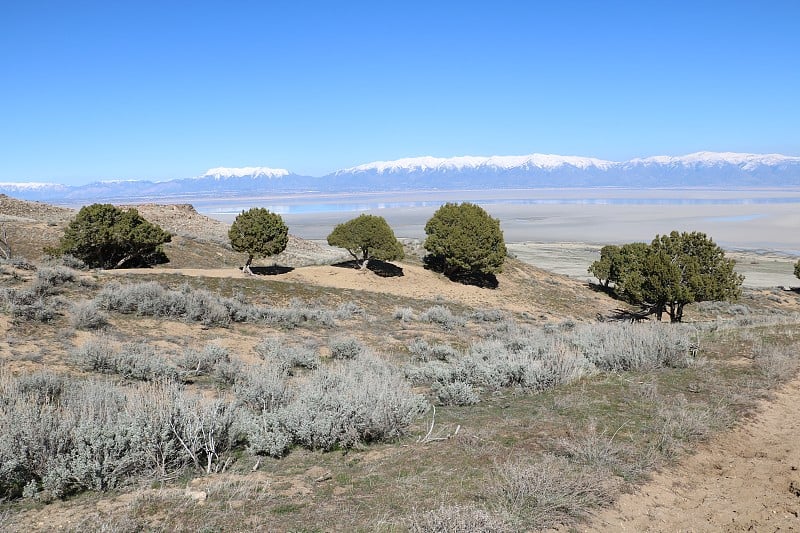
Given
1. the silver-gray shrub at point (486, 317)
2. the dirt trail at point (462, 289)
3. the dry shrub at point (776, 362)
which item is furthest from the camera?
the dirt trail at point (462, 289)

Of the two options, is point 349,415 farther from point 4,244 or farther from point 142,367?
point 4,244

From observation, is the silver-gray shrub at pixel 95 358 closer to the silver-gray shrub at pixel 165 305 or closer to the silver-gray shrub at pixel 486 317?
the silver-gray shrub at pixel 165 305

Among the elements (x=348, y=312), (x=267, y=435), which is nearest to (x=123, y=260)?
(x=348, y=312)

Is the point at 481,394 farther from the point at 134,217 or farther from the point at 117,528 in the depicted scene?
the point at 134,217

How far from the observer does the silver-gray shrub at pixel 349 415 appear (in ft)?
21.1

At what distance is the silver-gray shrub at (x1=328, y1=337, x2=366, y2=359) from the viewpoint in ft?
41.9

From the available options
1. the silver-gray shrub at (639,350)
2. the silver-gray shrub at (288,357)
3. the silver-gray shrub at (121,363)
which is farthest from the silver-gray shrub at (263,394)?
the silver-gray shrub at (639,350)

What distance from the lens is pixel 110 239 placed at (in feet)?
94.1

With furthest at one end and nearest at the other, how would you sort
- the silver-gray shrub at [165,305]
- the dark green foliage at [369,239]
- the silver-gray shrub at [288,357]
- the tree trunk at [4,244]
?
the dark green foliage at [369,239] < the tree trunk at [4,244] < the silver-gray shrub at [165,305] < the silver-gray shrub at [288,357]

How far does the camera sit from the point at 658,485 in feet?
17.9

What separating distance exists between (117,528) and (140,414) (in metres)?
1.86

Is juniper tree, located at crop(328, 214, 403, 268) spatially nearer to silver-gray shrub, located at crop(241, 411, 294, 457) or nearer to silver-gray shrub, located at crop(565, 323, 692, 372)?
silver-gray shrub, located at crop(565, 323, 692, 372)

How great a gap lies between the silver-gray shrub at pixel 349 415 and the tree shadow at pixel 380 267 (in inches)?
1044

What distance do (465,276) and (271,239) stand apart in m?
14.6
